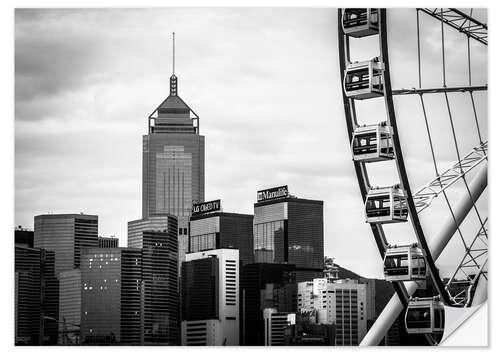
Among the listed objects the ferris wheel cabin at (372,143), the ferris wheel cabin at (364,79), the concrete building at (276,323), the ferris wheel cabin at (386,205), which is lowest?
the concrete building at (276,323)

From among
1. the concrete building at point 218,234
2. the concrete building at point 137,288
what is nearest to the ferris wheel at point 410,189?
the concrete building at point 137,288

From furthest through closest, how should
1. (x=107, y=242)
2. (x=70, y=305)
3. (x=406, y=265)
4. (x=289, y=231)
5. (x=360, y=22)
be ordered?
(x=289, y=231)
(x=107, y=242)
(x=70, y=305)
(x=360, y=22)
(x=406, y=265)

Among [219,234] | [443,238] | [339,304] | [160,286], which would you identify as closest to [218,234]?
[219,234]

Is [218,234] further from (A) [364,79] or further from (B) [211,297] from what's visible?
(A) [364,79]

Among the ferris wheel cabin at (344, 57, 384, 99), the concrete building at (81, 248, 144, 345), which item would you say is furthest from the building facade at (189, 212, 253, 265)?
the ferris wheel cabin at (344, 57, 384, 99)

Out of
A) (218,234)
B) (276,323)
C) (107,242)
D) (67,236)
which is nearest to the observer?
(67,236)

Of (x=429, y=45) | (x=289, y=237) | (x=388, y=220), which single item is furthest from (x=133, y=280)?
(x=388, y=220)

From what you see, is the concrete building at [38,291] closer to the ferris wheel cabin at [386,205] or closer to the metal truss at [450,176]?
the ferris wheel cabin at [386,205]
